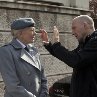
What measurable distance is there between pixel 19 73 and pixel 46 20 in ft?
17.7

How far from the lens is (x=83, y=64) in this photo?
3.57 m

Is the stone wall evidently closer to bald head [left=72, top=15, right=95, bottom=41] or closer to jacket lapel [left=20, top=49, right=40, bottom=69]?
jacket lapel [left=20, top=49, right=40, bottom=69]

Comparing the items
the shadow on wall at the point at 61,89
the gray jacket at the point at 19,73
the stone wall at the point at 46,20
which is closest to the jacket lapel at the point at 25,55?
the gray jacket at the point at 19,73

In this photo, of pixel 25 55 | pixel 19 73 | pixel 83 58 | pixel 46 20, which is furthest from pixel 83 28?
pixel 46 20

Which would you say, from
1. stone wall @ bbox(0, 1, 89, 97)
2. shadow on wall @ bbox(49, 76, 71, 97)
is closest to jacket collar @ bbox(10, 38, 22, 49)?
shadow on wall @ bbox(49, 76, 71, 97)

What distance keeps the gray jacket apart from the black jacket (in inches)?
17.4

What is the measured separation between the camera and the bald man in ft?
11.7

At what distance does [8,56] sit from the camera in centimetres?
397

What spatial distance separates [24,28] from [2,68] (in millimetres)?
544

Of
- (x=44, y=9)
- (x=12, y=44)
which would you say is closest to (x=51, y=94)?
(x=12, y=44)

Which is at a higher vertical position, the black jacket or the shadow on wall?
the black jacket

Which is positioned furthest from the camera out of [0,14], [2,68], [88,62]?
[0,14]

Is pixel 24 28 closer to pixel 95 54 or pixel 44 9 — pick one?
pixel 95 54

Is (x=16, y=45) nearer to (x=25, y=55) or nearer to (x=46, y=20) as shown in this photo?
(x=25, y=55)
